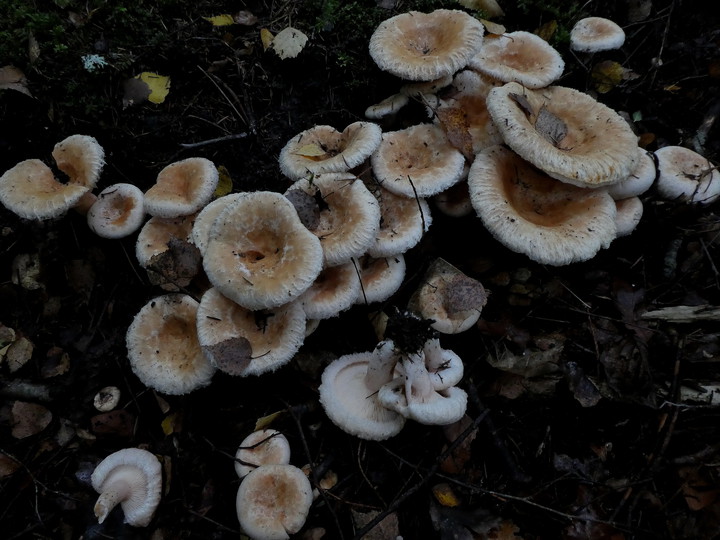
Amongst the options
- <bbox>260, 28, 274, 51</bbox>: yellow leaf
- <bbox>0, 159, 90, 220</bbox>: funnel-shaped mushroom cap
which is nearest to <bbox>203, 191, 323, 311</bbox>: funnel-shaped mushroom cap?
<bbox>0, 159, 90, 220</bbox>: funnel-shaped mushroom cap

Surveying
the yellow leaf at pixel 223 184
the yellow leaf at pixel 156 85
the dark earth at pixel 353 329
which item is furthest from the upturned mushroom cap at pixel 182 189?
the yellow leaf at pixel 156 85

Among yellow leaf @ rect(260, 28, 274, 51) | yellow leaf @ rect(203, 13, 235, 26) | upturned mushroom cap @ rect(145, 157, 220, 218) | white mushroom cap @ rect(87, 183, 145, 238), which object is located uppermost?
yellow leaf @ rect(203, 13, 235, 26)

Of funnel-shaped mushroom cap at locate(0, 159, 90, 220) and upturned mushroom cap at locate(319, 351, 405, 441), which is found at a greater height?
funnel-shaped mushroom cap at locate(0, 159, 90, 220)

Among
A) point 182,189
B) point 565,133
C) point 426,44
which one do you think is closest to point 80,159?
point 182,189

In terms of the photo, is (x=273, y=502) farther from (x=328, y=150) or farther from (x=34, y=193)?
(x=34, y=193)

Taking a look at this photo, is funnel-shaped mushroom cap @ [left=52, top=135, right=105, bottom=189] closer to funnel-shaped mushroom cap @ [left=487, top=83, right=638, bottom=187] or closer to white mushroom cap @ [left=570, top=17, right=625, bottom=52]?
funnel-shaped mushroom cap @ [left=487, top=83, right=638, bottom=187]

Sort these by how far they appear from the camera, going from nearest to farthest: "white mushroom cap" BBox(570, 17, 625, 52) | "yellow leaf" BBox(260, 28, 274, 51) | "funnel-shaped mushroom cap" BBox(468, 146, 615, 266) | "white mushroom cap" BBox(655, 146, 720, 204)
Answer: "funnel-shaped mushroom cap" BBox(468, 146, 615, 266) < "white mushroom cap" BBox(655, 146, 720, 204) < "white mushroom cap" BBox(570, 17, 625, 52) < "yellow leaf" BBox(260, 28, 274, 51)

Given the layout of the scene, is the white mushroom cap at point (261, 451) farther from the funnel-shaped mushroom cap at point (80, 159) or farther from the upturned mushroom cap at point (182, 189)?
the funnel-shaped mushroom cap at point (80, 159)

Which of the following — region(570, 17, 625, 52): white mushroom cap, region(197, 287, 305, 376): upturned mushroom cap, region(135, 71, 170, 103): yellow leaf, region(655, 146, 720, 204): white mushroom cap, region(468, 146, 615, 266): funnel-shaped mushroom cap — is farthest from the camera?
region(135, 71, 170, 103): yellow leaf
